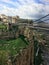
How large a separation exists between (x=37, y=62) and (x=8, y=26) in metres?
2.26

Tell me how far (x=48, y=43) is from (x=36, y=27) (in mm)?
11414

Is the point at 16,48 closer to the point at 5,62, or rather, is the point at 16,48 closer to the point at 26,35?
the point at 5,62

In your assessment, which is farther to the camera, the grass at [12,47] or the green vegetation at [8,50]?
the grass at [12,47]

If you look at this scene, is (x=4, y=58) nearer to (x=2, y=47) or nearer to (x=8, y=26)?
(x=2, y=47)

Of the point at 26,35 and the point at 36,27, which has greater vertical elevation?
the point at 36,27

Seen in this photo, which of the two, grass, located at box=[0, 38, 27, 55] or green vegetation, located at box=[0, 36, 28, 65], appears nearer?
green vegetation, located at box=[0, 36, 28, 65]

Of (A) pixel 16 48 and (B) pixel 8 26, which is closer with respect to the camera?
(A) pixel 16 48

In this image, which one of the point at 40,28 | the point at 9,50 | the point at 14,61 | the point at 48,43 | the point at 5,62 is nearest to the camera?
the point at 40,28

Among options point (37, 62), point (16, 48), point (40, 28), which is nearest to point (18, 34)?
point (37, 62)

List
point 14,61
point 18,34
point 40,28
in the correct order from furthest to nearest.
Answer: point 18,34, point 14,61, point 40,28

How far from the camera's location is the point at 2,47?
9.72 metres

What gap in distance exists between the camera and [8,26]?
13266mm

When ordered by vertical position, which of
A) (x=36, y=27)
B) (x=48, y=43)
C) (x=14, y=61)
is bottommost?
(x=48, y=43)

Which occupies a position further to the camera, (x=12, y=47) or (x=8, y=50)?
(x=12, y=47)
